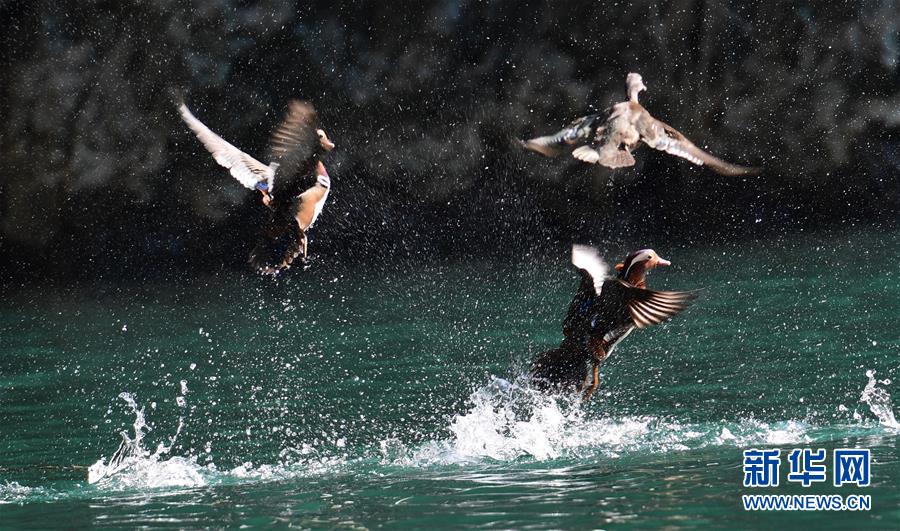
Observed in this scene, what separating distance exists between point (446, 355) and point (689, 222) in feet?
24.1

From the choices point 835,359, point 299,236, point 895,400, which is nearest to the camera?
point 299,236

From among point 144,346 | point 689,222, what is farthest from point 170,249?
point 689,222

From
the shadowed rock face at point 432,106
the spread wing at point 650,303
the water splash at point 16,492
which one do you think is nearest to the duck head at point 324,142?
the spread wing at point 650,303

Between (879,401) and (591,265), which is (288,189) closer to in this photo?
(591,265)

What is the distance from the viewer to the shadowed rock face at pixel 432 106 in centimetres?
1545

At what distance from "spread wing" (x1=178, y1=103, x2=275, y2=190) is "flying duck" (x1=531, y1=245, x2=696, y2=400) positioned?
1518mm

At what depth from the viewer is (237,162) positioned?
5602 millimetres

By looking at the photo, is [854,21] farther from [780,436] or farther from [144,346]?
[780,436]

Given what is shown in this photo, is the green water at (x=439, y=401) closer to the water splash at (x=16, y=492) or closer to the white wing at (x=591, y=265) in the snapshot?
the water splash at (x=16, y=492)

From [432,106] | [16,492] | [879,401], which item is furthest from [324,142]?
[432,106]

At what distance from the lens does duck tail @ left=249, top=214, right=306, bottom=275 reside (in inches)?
215

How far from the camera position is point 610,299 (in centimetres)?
550

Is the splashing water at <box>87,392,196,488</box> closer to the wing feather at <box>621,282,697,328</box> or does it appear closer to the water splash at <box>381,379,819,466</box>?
the water splash at <box>381,379,819,466</box>

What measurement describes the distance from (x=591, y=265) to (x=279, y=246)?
1.46m
